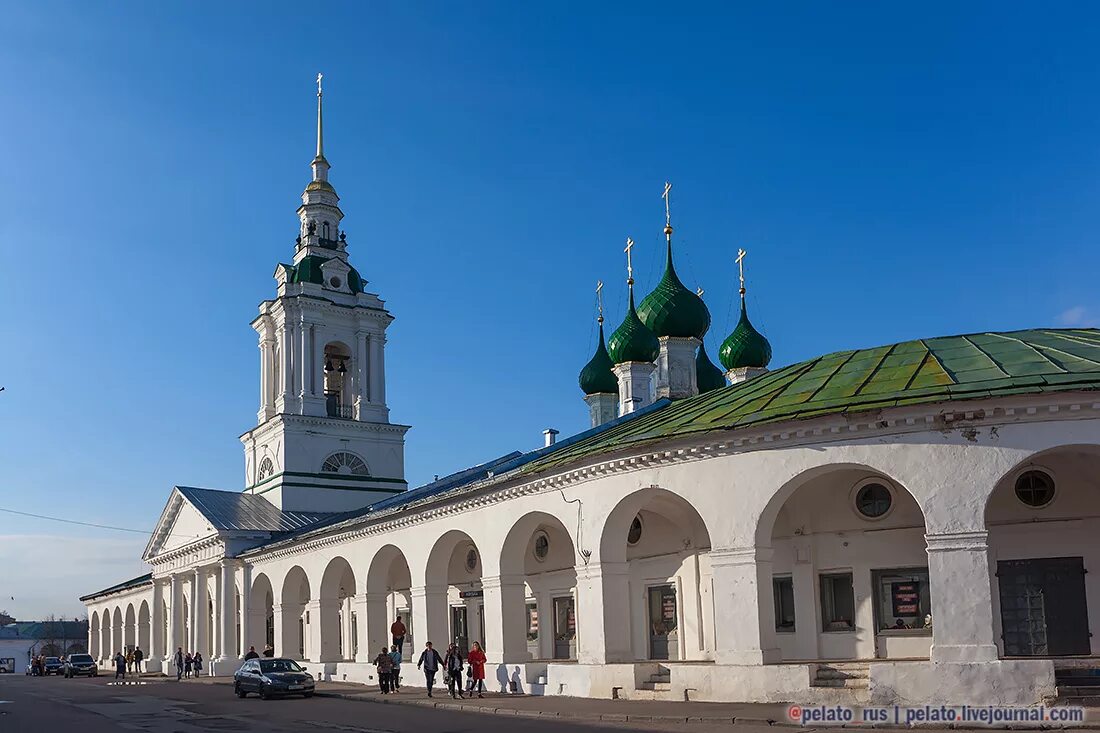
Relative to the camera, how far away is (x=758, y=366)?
44938 mm

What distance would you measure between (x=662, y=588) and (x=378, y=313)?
2956cm

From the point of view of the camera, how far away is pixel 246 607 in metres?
43.2

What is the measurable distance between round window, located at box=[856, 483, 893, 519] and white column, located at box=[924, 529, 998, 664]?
105 inches

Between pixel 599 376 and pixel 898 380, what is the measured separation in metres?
27.6

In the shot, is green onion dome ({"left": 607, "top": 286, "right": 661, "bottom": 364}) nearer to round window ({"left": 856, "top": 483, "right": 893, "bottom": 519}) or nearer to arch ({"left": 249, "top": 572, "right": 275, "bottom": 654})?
arch ({"left": 249, "top": 572, "right": 275, "bottom": 654})

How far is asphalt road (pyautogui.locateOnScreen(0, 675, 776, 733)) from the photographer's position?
1806 centimetres

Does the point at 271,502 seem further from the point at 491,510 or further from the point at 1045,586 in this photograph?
the point at 1045,586

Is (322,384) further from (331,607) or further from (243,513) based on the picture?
(331,607)

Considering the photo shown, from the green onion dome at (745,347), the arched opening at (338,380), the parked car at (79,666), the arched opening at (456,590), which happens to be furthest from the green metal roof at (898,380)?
the parked car at (79,666)

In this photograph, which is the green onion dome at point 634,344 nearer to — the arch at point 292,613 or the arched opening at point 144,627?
the arch at point 292,613

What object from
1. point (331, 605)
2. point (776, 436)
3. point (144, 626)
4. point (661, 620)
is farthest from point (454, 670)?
point (144, 626)

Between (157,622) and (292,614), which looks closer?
(292,614)

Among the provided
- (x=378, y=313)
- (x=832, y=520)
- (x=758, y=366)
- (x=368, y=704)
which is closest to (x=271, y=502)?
(x=378, y=313)

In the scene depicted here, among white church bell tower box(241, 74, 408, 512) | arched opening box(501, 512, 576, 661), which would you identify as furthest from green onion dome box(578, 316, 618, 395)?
arched opening box(501, 512, 576, 661)
